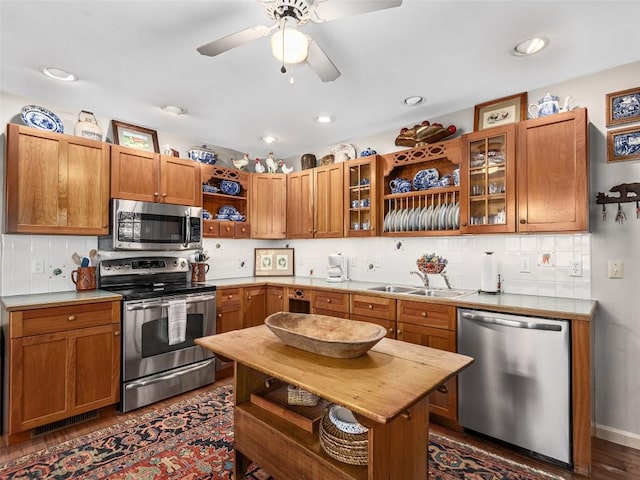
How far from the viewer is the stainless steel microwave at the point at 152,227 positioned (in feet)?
9.96

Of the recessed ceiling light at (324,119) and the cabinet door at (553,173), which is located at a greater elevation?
the recessed ceiling light at (324,119)

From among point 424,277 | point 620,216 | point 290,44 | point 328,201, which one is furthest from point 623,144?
point 328,201

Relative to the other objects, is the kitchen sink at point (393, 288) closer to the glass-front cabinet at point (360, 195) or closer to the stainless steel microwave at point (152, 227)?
the glass-front cabinet at point (360, 195)

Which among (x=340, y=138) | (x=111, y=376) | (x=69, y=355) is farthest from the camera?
(x=340, y=138)

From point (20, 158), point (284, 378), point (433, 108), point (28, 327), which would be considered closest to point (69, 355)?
point (28, 327)

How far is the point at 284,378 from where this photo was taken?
131 cm

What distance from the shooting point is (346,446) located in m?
1.41

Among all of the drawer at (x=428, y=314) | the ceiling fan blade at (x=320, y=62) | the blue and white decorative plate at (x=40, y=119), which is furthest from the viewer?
the blue and white decorative plate at (x=40, y=119)

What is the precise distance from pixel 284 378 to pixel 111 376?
83.7 inches

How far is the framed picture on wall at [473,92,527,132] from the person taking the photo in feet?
9.06

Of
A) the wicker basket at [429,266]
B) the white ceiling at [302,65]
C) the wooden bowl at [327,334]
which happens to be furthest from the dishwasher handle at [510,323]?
the white ceiling at [302,65]

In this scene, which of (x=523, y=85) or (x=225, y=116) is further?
(x=225, y=116)

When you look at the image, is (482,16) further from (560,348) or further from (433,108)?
(560,348)

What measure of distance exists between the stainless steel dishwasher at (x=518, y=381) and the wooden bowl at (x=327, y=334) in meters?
1.10
